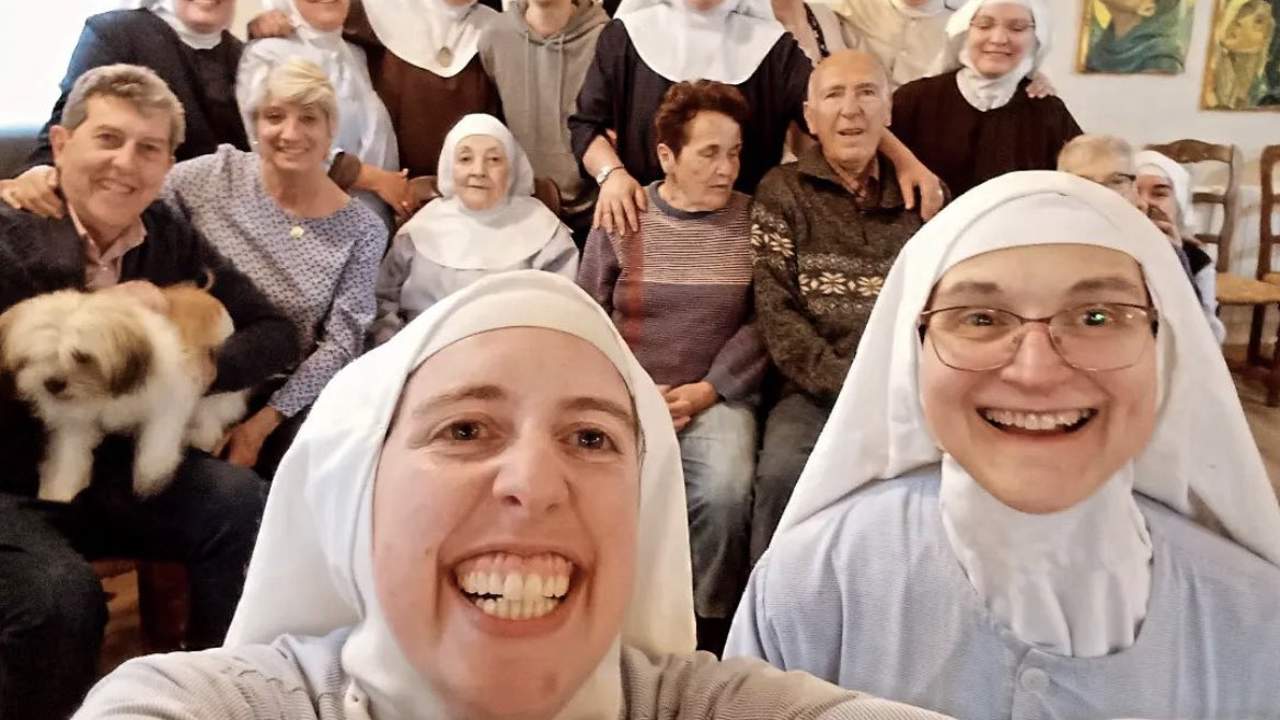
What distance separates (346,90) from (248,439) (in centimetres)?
111

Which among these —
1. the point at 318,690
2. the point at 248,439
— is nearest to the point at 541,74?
the point at 248,439

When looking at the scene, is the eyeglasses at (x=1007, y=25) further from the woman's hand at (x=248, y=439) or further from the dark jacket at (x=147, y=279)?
the woman's hand at (x=248, y=439)

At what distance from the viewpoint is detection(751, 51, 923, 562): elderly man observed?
2562 millimetres

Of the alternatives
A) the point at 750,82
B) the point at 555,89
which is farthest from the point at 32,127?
the point at 750,82

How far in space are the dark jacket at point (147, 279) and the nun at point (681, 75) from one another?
3.13 ft

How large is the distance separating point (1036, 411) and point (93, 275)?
5.94ft

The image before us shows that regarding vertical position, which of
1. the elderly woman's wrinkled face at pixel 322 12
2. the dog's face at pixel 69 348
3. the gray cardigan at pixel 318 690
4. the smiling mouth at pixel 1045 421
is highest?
the elderly woman's wrinkled face at pixel 322 12

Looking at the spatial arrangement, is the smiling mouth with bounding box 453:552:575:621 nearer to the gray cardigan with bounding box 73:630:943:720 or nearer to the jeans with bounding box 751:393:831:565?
the gray cardigan with bounding box 73:630:943:720

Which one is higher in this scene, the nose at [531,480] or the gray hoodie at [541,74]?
the gray hoodie at [541,74]

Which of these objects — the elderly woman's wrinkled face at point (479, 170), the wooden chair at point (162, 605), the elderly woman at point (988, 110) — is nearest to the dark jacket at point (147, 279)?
the wooden chair at point (162, 605)

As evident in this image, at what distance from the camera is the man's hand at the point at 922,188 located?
265cm

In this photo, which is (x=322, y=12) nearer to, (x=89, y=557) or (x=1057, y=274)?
(x=89, y=557)

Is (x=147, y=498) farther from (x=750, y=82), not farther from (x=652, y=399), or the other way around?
(x=750, y=82)

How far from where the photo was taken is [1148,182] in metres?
2.88
